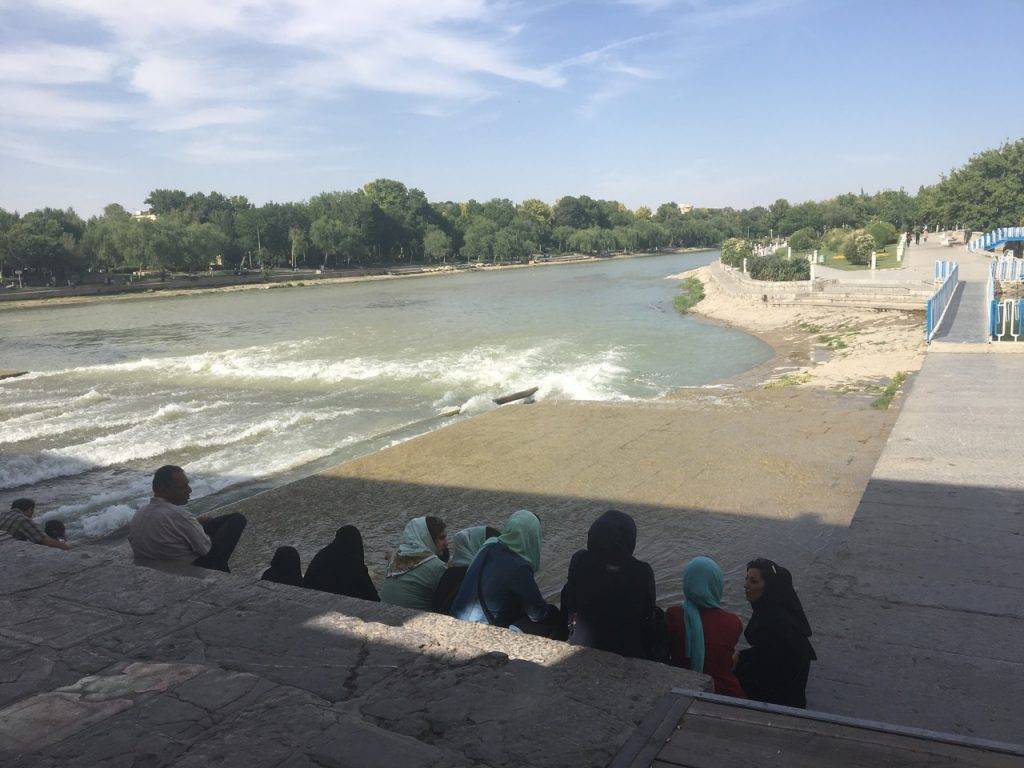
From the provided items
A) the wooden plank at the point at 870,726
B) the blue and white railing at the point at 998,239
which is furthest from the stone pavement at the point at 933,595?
the blue and white railing at the point at 998,239

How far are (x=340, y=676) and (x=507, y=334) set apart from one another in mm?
28952

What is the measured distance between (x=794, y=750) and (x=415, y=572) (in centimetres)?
242

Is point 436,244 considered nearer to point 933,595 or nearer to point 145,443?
point 145,443

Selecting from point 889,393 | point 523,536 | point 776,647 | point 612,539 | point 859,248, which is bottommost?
point 889,393

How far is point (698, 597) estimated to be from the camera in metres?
3.61

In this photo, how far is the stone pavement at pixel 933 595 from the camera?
385cm

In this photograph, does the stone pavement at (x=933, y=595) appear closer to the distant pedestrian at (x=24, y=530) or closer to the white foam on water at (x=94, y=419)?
the distant pedestrian at (x=24, y=530)

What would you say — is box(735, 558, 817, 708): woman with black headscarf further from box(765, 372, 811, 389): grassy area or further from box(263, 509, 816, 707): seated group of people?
box(765, 372, 811, 389): grassy area

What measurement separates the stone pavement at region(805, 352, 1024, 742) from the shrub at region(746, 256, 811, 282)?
30805 millimetres

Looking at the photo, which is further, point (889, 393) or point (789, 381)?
point (789, 381)

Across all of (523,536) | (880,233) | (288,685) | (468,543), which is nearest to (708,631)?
(523,536)

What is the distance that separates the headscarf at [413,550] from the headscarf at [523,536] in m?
0.64

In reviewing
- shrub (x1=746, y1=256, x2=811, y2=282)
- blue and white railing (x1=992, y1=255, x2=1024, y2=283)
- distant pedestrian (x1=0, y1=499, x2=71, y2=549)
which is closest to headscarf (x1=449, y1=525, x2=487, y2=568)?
distant pedestrian (x1=0, y1=499, x2=71, y2=549)

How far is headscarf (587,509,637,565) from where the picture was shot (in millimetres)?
3533
